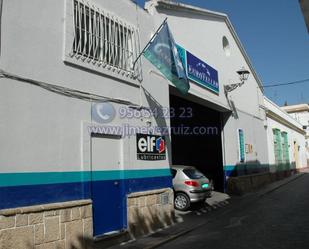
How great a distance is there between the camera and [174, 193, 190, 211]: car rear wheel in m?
14.2

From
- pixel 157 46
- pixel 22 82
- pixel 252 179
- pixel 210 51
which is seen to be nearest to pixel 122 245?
pixel 22 82

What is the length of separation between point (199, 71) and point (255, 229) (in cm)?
672

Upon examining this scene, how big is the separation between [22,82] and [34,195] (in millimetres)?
2000

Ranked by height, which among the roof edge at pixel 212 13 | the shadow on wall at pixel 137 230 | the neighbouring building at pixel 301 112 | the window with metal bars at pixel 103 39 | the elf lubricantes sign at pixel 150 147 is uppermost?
the neighbouring building at pixel 301 112

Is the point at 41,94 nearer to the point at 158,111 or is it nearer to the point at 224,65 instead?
the point at 158,111

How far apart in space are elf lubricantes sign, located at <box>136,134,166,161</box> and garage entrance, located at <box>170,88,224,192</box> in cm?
631

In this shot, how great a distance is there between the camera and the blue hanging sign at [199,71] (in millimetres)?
14087

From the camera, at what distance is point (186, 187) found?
1417 cm

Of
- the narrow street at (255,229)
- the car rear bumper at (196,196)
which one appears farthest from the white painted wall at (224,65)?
A: the narrow street at (255,229)

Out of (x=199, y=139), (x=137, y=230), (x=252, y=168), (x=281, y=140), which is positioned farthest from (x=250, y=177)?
(x=281, y=140)

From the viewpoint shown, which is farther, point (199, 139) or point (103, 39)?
point (199, 139)

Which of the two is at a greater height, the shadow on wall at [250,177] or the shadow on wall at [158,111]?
the shadow on wall at [158,111]

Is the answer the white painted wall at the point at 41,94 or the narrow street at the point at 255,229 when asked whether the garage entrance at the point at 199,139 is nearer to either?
the narrow street at the point at 255,229

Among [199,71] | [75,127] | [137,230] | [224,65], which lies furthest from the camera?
[224,65]
